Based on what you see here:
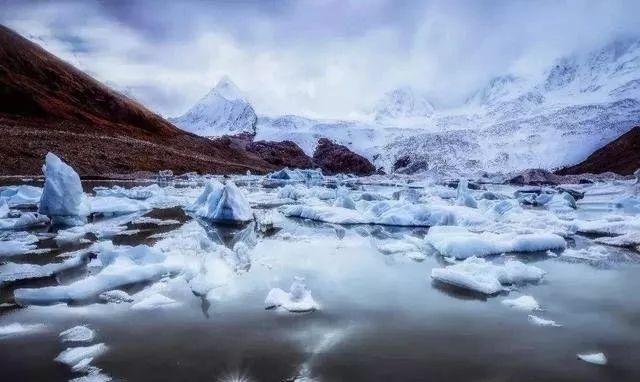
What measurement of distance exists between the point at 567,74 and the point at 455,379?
17975cm

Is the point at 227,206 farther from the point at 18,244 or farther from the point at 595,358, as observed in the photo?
the point at 595,358

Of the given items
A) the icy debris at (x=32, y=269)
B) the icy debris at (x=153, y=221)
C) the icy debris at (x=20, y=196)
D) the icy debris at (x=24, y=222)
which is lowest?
the icy debris at (x=153, y=221)

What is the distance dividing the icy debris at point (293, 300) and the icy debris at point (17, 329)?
6.78 ft

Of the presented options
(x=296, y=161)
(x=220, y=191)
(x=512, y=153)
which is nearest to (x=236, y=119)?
(x=296, y=161)

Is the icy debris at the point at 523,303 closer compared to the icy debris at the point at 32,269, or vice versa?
the icy debris at the point at 523,303

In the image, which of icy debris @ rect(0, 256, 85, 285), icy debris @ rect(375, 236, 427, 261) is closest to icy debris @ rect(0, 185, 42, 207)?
icy debris @ rect(0, 256, 85, 285)

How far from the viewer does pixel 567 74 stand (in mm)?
159000

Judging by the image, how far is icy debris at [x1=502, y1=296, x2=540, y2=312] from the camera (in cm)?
505

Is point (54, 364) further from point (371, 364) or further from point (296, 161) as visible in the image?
point (296, 161)

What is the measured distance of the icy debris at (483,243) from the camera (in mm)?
7930

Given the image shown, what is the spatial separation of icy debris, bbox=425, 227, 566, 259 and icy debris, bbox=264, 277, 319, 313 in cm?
351

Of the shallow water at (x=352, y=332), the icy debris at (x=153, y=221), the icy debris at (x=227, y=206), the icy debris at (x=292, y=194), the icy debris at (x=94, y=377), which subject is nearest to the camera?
the icy debris at (x=94, y=377)

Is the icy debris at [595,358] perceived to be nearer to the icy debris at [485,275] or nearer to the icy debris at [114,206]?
the icy debris at [485,275]

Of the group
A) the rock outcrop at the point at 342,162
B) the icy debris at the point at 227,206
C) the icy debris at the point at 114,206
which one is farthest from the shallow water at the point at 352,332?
the rock outcrop at the point at 342,162
